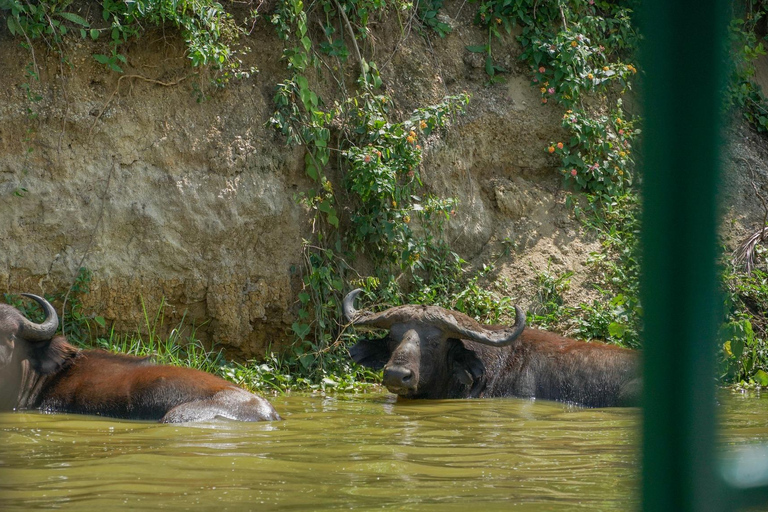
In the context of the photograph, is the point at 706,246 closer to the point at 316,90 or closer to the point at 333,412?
the point at 333,412

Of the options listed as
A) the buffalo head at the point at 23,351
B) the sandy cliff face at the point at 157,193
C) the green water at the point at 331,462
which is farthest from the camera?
the sandy cliff face at the point at 157,193

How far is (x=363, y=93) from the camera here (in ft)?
32.6

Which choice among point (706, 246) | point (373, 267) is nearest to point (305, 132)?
point (373, 267)

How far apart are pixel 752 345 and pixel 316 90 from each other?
203 inches

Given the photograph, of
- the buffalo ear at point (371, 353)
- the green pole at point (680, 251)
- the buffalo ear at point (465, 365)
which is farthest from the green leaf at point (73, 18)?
the green pole at point (680, 251)

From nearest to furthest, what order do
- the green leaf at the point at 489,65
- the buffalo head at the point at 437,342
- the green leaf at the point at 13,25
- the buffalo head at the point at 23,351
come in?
the buffalo head at the point at 23,351 → the buffalo head at the point at 437,342 → the green leaf at the point at 13,25 → the green leaf at the point at 489,65

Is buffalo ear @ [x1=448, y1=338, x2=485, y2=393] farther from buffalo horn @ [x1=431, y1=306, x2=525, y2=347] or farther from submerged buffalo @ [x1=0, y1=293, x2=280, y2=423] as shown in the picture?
submerged buffalo @ [x1=0, y1=293, x2=280, y2=423]

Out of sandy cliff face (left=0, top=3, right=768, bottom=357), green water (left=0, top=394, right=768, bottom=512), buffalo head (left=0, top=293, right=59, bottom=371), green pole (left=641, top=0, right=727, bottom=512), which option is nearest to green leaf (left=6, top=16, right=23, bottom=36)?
sandy cliff face (left=0, top=3, right=768, bottom=357)

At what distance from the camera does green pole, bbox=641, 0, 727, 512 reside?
2.36ft

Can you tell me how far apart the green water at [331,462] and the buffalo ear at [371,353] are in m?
1.61

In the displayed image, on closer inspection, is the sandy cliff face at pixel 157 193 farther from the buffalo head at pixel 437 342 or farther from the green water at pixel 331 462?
the green water at pixel 331 462

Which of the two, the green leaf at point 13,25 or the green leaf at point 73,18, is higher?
the green leaf at point 73,18

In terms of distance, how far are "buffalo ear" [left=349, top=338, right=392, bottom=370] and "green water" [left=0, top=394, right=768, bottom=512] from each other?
161 centimetres

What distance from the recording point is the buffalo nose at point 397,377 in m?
7.16
